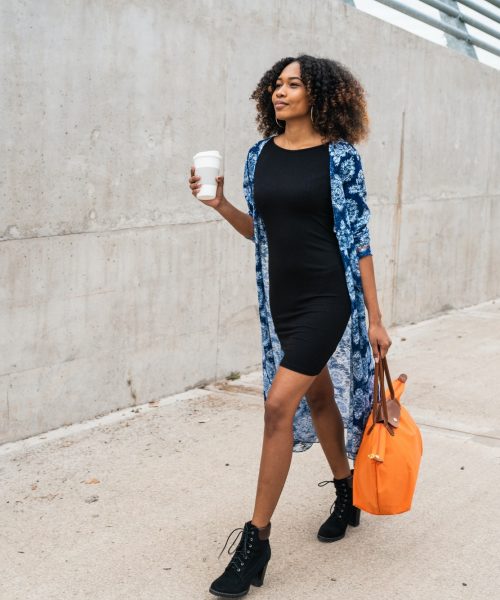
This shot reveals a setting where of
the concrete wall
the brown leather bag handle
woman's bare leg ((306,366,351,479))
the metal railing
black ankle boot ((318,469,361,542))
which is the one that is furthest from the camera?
the metal railing

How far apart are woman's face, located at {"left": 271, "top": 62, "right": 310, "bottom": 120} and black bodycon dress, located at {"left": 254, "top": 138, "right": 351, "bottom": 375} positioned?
5.4 inches

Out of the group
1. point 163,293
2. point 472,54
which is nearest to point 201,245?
point 163,293

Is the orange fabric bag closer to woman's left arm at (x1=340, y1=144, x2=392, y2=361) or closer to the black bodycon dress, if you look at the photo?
woman's left arm at (x1=340, y1=144, x2=392, y2=361)

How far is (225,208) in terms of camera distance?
11.7 ft

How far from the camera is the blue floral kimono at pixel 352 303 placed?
11.2 feet

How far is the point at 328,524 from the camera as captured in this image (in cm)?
380

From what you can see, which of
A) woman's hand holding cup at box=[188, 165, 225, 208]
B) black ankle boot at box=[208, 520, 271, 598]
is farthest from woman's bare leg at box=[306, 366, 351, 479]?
woman's hand holding cup at box=[188, 165, 225, 208]

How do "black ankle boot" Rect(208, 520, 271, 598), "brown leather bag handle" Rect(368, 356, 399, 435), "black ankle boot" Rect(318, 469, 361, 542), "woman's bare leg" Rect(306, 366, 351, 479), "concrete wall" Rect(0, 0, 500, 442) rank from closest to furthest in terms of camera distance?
"black ankle boot" Rect(208, 520, 271, 598) → "brown leather bag handle" Rect(368, 356, 399, 435) → "woman's bare leg" Rect(306, 366, 351, 479) → "black ankle boot" Rect(318, 469, 361, 542) → "concrete wall" Rect(0, 0, 500, 442)

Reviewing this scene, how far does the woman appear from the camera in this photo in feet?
10.9

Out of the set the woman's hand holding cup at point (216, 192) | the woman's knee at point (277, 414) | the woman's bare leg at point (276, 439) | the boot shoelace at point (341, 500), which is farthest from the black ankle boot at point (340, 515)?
the woman's hand holding cup at point (216, 192)

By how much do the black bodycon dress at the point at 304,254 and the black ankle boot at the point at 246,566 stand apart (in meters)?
0.60

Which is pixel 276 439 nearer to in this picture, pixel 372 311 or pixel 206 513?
pixel 372 311

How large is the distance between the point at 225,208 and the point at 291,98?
0.47m

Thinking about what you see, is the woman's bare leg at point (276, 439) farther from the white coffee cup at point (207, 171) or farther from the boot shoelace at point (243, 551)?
the white coffee cup at point (207, 171)
